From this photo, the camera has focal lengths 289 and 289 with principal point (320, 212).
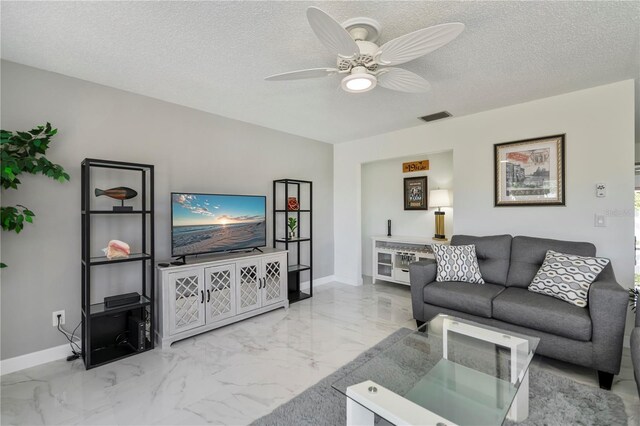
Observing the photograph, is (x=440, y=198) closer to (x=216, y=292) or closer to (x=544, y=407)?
(x=544, y=407)

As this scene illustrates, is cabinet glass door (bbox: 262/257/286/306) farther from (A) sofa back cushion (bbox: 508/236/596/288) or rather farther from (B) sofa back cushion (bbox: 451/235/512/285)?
(A) sofa back cushion (bbox: 508/236/596/288)

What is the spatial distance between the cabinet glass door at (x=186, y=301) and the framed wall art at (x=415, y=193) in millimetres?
3283

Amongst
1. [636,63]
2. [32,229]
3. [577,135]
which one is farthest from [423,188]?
[32,229]

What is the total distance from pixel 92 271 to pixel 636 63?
4.80 m

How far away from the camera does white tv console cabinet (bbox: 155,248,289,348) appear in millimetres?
2619

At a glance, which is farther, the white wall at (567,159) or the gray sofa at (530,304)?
the white wall at (567,159)

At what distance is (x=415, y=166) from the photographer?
15.2 ft

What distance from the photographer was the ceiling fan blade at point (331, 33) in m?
1.28

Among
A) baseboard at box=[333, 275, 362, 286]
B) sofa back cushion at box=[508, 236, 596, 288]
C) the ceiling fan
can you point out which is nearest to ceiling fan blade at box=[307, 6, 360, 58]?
the ceiling fan

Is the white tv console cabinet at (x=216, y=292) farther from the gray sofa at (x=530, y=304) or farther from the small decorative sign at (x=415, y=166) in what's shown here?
the small decorative sign at (x=415, y=166)

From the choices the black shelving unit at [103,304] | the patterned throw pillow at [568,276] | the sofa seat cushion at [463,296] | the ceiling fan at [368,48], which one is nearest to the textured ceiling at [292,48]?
the ceiling fan at [368,48]

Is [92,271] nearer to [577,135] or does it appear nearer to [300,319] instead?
[300,319]

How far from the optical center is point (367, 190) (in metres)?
5.27

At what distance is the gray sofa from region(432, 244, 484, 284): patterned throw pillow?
8 centimetres
